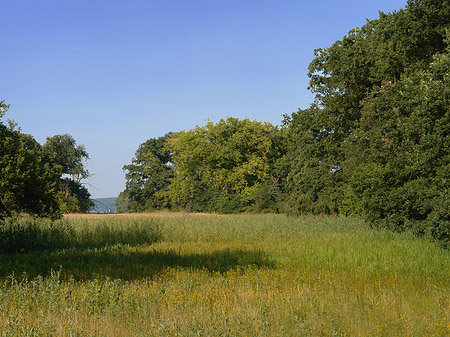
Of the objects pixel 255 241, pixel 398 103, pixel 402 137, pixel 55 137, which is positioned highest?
pixel 55 137

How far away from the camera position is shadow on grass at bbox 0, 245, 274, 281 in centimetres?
1168

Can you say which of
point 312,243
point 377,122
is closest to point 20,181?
point 312,243

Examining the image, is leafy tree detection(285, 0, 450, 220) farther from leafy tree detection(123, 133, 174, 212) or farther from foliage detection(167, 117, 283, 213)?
leafy tree detection(123, 133, 174, 212)

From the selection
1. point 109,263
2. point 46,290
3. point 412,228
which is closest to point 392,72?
point 412,228

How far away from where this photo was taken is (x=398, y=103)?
69.7 feet

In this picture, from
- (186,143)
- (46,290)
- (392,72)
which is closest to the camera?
(46,290)

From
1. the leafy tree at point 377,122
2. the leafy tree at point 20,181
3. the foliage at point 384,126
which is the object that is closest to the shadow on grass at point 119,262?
the leafy tree at point 20,181

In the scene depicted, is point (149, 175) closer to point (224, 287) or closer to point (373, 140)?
point (373, 140)

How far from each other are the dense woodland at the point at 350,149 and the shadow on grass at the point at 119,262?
2.97 meters

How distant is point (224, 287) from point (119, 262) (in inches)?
220

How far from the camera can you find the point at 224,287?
945cm

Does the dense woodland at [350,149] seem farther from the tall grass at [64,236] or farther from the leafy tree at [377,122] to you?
the tall grass at [64,236]

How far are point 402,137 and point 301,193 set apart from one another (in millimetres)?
14046

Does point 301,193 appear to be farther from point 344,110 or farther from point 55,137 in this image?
point 55,137
